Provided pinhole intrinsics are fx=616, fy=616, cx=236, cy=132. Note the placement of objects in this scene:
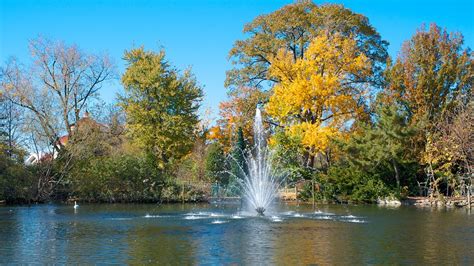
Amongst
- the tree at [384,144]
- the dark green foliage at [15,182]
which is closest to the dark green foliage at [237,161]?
the tree at [384,144]

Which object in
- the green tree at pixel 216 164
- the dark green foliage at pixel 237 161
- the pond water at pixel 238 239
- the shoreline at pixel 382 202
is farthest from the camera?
the green tree at pixel 216 164

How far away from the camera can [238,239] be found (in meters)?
17.0

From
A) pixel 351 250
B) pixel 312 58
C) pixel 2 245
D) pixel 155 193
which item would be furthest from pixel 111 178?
pixel 351 250

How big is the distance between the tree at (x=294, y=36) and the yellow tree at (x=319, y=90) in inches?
45.1

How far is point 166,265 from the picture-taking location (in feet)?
41.3

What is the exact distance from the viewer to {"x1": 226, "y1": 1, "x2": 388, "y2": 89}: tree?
41625 millimetres

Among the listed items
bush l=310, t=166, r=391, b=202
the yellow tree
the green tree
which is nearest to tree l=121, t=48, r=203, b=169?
the green tree

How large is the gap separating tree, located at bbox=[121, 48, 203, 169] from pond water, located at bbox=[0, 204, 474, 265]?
57.0ft

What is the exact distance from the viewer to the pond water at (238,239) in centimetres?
1359

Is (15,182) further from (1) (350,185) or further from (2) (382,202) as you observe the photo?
(2) (382,202)

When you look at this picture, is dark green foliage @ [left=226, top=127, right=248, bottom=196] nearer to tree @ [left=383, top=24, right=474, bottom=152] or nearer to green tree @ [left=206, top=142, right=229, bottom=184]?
green tree @ [left=206, top=142, right=229, bottom=184]

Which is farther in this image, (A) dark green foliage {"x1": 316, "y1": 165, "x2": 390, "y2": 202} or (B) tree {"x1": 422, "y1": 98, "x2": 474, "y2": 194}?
(A) dark green foliage {"x1": 316, "y1": 165, "x2": 390, "y2": 202}

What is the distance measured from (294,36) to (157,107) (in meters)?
10.7

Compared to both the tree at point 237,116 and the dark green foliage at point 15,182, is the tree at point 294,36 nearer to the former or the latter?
the tree at point 237,116
